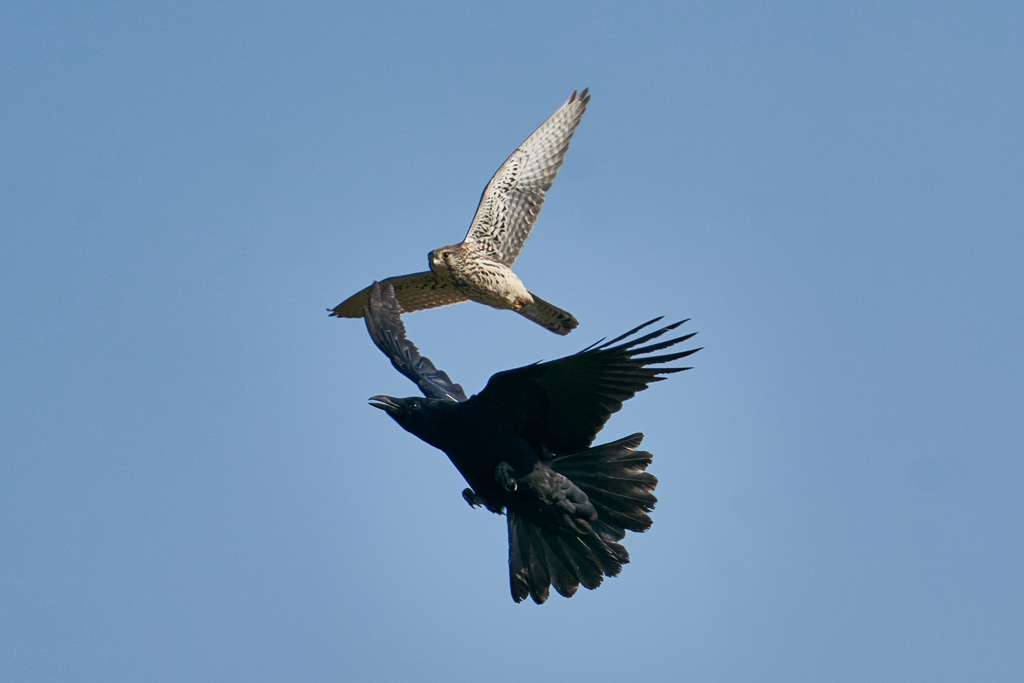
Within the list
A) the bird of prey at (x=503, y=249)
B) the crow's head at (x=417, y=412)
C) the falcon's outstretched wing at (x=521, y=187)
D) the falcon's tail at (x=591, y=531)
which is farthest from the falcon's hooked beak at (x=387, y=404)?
the falcon's outstretched wing at (x=521, y=187)

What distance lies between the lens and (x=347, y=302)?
11.6 m

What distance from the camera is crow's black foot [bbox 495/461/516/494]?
6926 mm

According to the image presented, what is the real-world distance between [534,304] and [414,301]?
1.51 metres

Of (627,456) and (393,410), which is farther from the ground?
(393,410)

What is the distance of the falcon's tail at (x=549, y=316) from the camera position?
10844 millimetres

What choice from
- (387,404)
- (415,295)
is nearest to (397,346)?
(387,404)

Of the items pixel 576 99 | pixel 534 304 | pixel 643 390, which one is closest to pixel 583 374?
pixel 643 390

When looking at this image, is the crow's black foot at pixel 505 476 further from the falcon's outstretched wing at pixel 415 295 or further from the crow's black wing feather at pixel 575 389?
the falcon's outstretched wing at pixel 415 295

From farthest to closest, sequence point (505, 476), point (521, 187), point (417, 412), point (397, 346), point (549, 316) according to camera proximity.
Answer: point (521, 187), point (549, 316), point (397, 346), point (417, 412), point (505, 476)

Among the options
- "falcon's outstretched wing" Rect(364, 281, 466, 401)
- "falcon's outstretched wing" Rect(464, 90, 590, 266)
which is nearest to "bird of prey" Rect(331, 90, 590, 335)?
"falcon's outstretched wing" Rect(464, 90, 590, 266)

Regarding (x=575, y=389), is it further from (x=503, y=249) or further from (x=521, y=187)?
(x=521, y=187)

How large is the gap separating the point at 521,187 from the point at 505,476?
19.4 ft

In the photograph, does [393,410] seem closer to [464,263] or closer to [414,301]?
[464,263]

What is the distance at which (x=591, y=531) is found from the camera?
7375mm
